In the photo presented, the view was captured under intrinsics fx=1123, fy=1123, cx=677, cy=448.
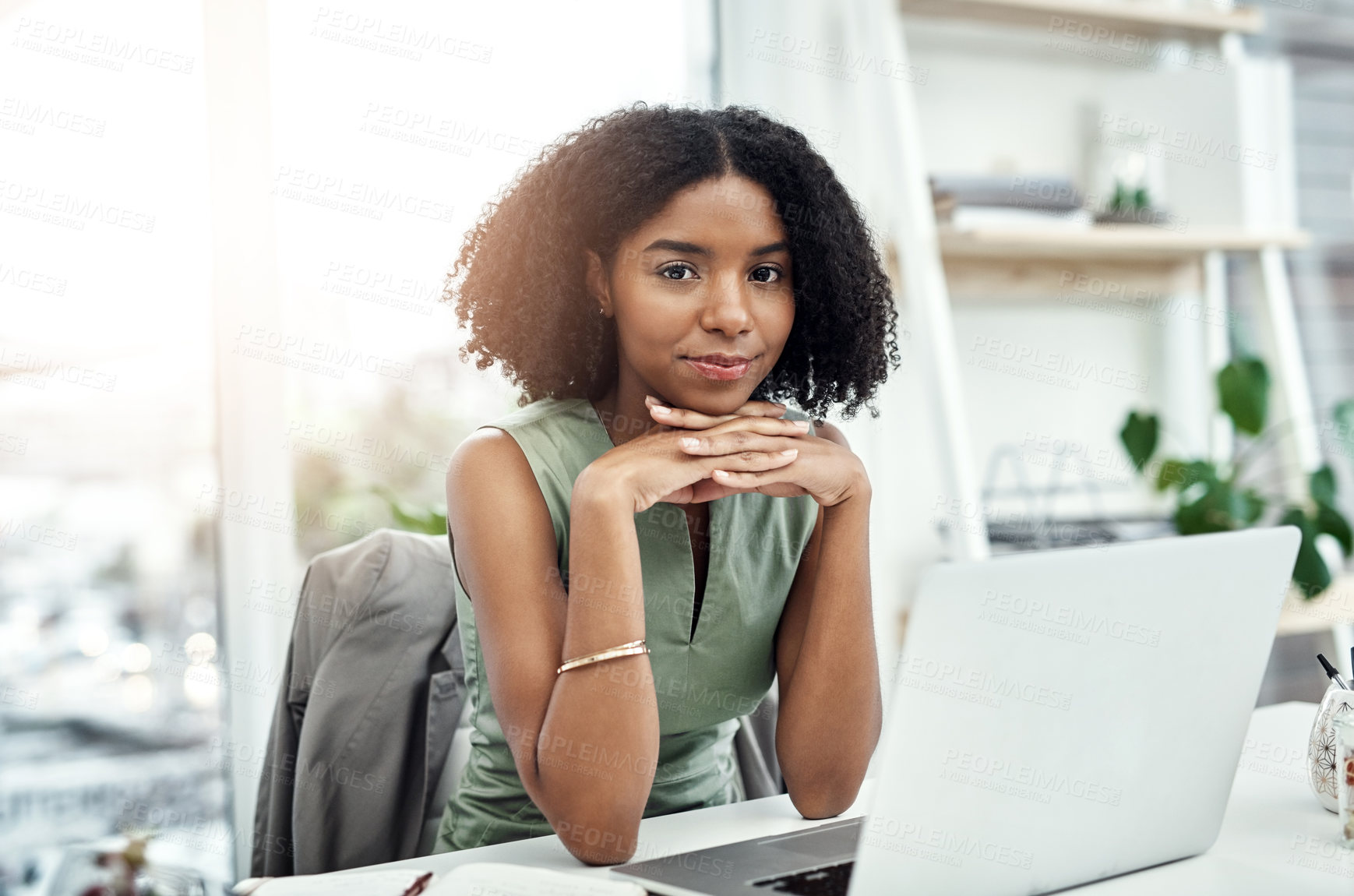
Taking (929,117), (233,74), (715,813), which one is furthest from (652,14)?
(715,813)

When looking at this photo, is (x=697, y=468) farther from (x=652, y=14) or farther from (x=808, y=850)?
(x=652, y=14)

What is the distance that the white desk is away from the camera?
80 centimetres

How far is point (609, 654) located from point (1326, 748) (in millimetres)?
618

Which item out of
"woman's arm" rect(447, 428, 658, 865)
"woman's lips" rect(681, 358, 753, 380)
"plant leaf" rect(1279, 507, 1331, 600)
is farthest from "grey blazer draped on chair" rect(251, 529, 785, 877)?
"plant leaf" rect(1279, 507, 1331, 600)

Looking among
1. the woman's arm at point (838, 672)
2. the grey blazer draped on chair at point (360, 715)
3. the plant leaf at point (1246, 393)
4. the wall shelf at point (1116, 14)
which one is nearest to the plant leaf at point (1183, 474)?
the plant leaf at point (1246, 393)

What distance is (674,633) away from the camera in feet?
3.95

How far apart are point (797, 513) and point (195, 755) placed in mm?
1362

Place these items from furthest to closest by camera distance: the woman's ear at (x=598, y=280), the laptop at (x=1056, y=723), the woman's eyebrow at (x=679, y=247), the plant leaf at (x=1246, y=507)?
1. the plant leaf at (x=1246, y=507)
2. the woman's ear at (x=598, y=280)
3. the woman's eyebrow at (x=679, y=247)
4. the laptop at (x=1056, y=723)

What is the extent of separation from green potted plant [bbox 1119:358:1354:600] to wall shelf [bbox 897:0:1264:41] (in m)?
0.77

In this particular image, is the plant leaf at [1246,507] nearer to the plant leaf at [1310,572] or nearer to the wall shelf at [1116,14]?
the plant leaf at [1310,572]

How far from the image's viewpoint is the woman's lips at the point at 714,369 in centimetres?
118

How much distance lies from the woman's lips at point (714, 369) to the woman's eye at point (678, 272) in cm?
8

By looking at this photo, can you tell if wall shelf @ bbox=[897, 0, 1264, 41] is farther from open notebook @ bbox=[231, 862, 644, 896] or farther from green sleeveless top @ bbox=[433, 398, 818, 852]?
open notebook @ bbox=[231, 862, 644, 896]

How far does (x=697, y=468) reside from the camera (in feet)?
3.67
